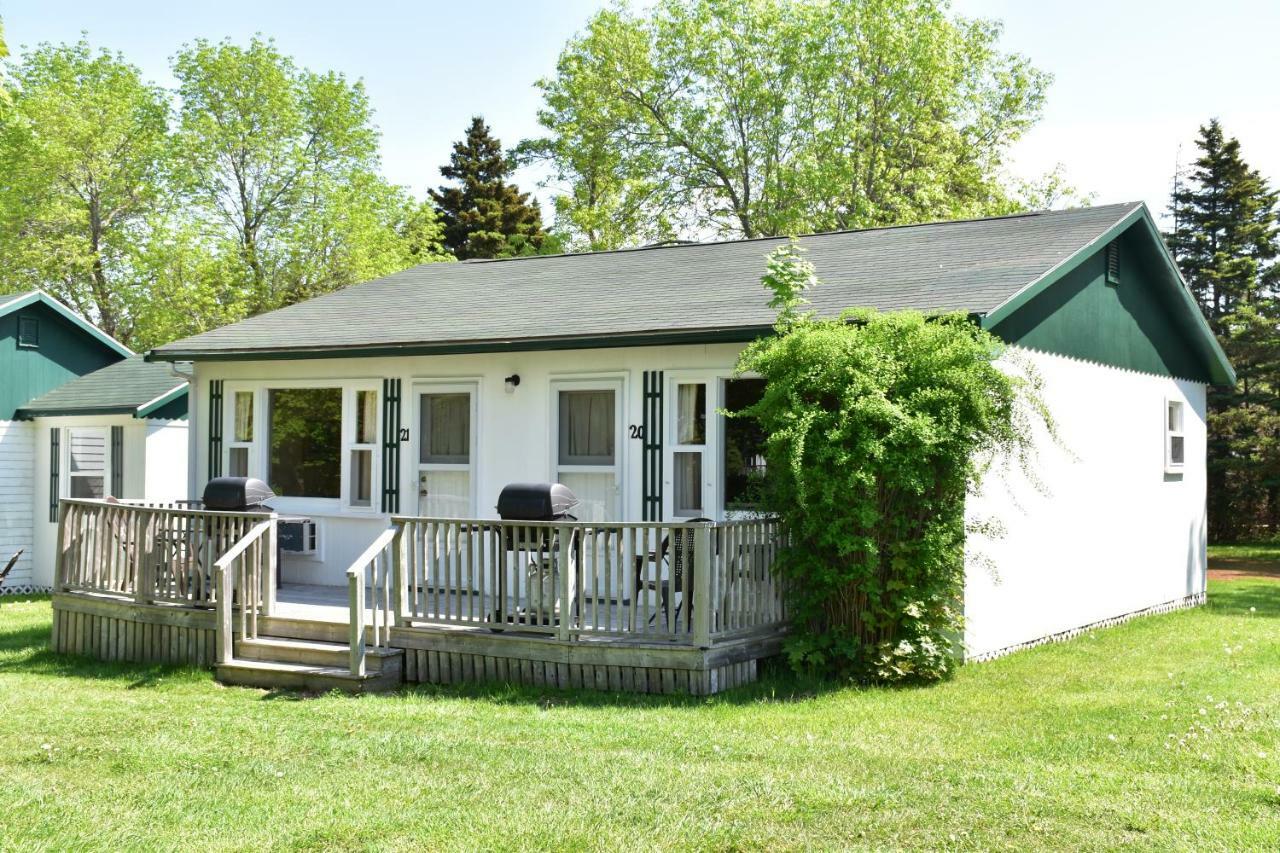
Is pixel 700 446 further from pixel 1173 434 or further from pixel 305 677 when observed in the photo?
pixel 1173 434

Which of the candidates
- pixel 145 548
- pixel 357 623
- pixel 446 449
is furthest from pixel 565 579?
pixel 145 548

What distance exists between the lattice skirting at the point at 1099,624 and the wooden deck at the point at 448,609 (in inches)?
86.0

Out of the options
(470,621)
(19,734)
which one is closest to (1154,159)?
(470,621)

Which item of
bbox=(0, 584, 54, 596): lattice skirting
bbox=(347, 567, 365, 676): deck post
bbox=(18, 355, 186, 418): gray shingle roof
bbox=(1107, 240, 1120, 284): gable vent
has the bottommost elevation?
bbox=(0, 584, 54, 596): lattice skirting

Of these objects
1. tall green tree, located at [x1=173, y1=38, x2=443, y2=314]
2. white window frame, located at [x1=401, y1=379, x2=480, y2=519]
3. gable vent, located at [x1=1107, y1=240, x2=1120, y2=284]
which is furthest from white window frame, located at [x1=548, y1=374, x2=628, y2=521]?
tall green tree, located at [x1=173, y1=38, x2=443, y2=314]

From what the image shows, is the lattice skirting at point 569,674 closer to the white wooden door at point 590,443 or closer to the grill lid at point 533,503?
the grill lid at point 533,503

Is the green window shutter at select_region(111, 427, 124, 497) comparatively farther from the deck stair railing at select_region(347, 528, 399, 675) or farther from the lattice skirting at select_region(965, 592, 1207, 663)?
the lattice skirting at select_region(965, 592, 1207, 663)

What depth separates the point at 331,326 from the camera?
13.6m

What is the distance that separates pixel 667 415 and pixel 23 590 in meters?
Result: 12.4

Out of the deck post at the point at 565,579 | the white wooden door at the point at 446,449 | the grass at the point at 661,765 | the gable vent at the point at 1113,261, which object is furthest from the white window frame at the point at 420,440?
the gable vent at the point at 1113,261

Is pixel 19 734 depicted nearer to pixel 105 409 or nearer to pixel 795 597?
pixel 795 597

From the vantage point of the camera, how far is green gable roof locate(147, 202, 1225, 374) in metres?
10.5

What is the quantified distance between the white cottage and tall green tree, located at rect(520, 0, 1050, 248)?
51.1 ft

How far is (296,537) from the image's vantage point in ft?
42.1
